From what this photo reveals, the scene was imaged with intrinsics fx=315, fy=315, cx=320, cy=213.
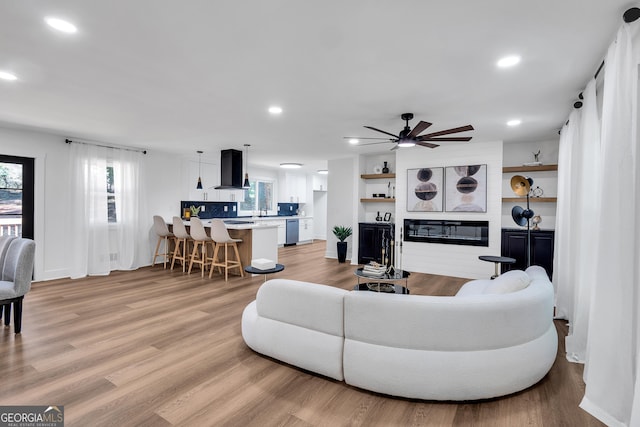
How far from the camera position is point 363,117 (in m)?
4.21

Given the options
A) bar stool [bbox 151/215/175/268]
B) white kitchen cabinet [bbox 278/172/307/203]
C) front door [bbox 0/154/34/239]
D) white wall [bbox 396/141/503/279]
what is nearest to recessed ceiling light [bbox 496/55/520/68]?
white wall [bbox 396/141/503/279]

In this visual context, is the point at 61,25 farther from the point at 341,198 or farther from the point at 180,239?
the point at 341,198

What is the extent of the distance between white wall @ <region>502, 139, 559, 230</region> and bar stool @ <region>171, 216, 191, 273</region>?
6.27m

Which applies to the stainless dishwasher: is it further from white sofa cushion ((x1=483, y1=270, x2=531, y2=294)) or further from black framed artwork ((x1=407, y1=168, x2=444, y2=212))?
white sofa cushion ((x1=483, y1=270, x2=531, y2=294))

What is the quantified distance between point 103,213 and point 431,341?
20.6 feet

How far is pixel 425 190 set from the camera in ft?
20.6

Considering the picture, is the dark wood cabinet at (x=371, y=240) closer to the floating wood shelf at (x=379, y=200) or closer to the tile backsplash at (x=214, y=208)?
the floating wood shelf at (x=379, y=200)

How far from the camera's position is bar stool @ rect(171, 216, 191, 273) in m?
6.18

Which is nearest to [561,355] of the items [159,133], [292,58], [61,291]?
[292,58]

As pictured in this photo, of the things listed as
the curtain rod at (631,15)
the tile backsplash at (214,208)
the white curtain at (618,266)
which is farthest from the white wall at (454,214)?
the tile backsplash at (214,208)

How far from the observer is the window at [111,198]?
613 cm

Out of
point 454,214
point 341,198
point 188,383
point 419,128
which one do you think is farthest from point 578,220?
point 341,198

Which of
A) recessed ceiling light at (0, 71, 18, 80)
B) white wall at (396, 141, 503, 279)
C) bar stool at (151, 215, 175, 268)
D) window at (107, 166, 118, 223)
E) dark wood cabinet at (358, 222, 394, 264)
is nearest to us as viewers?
recessed ceiling light at (0, 71, 18, 80)

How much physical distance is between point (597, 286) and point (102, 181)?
7197 millimetres
